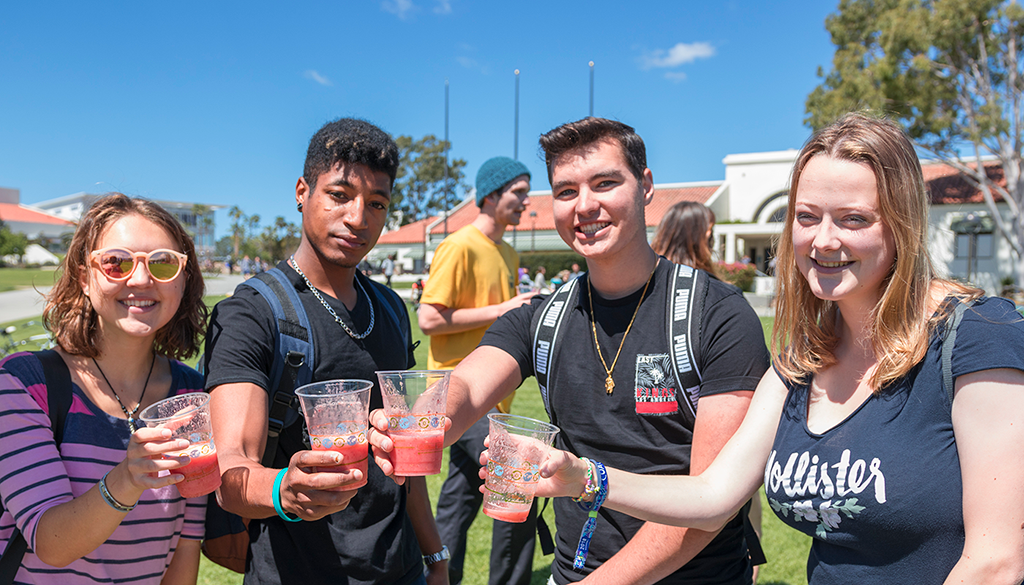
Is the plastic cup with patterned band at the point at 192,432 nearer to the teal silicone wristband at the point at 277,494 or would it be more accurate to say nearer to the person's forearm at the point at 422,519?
the teal silicone wristband at the point at 277,494

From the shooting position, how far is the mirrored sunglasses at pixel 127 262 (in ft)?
7.23

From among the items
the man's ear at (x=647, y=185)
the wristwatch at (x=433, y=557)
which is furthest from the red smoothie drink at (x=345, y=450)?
the man's ear at (x=647, y=185)

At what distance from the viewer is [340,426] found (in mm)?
1805

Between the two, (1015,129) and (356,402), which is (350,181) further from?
(1015,129)

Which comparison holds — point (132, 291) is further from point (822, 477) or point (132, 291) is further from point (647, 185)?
point (822, 477)

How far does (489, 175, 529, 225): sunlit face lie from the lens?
5023 mm

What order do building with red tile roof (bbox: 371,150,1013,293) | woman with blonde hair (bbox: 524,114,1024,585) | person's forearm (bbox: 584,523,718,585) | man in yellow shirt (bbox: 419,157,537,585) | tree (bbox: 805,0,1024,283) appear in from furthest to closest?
building with red tile roof (bbox: 371,150,1013,293) → tree (bbox: 805,0,1024,283) → man in yellow shirt (bbox: 419,157,537,585) → person's forearm (bbox: 584,523,718,585) → woman with blonde hair (bbox: 524,114,1024,585)

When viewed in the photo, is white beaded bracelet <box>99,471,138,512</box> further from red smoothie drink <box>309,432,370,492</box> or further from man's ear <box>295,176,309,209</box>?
man's ear <box>295,176,309,209</box>

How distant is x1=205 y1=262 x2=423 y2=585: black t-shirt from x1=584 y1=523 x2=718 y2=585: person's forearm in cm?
81

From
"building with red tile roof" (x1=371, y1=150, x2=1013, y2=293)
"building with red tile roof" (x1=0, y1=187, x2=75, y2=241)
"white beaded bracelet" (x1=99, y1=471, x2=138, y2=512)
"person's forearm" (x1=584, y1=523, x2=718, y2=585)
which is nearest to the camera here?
"white beaded bracelet" (x1=99, y1=471, x2=138, y2=512)

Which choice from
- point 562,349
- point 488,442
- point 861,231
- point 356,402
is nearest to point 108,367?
point 356,402

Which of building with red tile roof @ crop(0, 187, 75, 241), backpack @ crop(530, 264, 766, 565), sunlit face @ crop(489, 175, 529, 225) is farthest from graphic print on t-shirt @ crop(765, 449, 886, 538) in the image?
building with red tile roof @ crop(0, 187, 75, 241)

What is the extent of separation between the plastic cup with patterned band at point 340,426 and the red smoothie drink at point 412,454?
0.31ft

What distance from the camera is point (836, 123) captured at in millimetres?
1979
